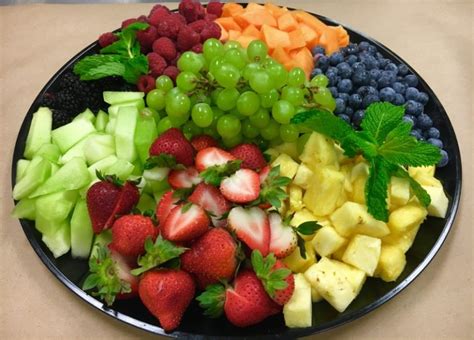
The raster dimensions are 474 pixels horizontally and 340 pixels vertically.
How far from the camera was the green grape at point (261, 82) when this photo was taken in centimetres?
123

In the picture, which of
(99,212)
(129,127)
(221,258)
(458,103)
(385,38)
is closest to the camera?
(221,258)

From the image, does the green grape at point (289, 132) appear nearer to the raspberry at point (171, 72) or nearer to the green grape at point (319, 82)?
the green grape at point (319, 82)

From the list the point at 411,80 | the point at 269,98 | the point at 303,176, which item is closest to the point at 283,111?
the point at 269,98

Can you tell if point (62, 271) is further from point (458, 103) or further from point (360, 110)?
point (458, 103)

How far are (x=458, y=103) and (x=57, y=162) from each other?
134cm

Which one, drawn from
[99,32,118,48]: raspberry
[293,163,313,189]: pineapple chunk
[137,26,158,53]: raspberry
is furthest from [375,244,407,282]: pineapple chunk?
[99,32,118,48]: raspberry

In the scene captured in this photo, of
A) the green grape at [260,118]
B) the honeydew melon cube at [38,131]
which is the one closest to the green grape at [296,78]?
the green grape at [260,118]

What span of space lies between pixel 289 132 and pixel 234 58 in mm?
240

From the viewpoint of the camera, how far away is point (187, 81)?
1.28m

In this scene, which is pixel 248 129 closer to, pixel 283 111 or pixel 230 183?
pixel 283 111

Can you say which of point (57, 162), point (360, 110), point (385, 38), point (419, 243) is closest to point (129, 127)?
point (57, 162)

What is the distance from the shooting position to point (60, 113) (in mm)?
1470

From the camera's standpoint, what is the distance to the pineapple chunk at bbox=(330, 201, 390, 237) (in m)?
1.16

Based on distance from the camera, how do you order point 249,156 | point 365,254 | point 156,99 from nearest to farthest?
point 365,254 → point 249,156 → point 156,99
